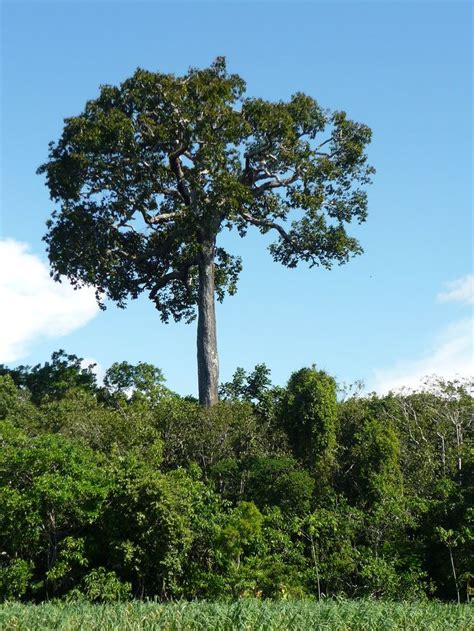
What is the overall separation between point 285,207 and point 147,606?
61.3ft

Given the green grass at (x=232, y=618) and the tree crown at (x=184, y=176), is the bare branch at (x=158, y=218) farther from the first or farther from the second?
the green grass at (x=232, y=618)

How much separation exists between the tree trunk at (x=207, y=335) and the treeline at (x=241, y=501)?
268 cm

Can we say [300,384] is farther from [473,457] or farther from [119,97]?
[119,97]

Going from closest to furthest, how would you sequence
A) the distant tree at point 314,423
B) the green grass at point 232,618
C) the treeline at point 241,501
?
the green grass at point 232,618 → the treeline at point 241,501 → the distant tree at point 314,423

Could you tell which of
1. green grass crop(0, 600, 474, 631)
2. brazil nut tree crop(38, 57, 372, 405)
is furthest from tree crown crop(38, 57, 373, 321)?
green grass crop(0, 600, 474, 631)

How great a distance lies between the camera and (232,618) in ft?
25.7

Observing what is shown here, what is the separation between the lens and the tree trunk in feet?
75.3

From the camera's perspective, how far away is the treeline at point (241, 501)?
13.6m

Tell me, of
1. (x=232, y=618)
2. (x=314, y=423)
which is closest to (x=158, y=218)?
(x=314, y=423)

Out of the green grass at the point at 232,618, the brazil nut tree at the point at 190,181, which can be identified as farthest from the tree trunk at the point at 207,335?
the green grass at the point at 232,618

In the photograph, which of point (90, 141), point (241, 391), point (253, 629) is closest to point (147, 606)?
point (253, 629)

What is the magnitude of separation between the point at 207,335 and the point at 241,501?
9074mm

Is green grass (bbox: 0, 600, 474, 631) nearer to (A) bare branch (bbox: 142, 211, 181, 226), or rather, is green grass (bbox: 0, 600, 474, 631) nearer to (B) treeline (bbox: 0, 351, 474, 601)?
(B) treeline (bbox: 0, 351, 474, 601)

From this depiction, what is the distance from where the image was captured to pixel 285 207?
1035 inches
